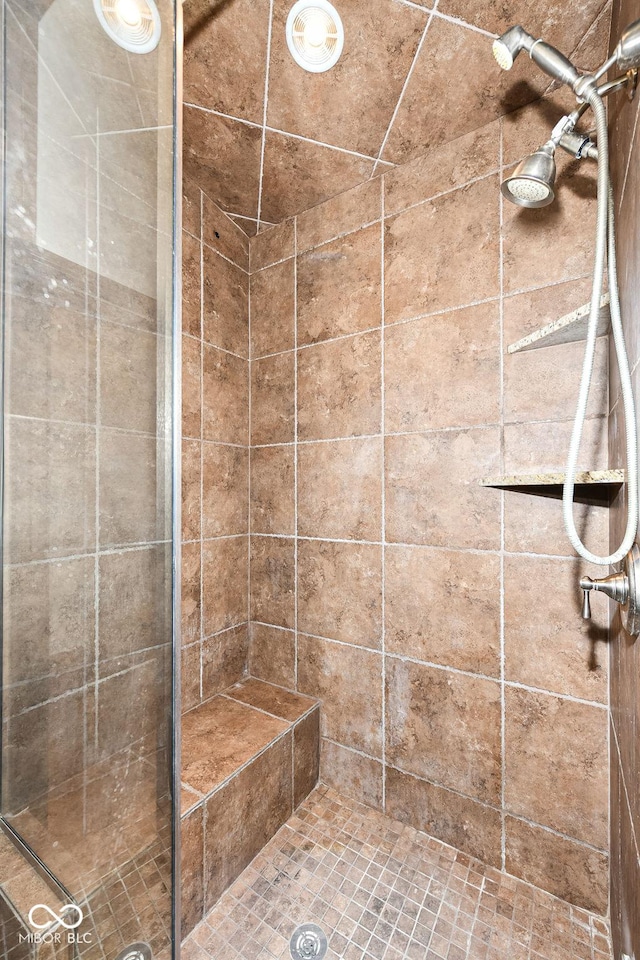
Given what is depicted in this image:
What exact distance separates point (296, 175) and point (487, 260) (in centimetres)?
76

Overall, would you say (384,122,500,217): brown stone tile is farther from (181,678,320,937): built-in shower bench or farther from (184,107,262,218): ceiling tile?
(181,678,320,937): built-in shower bench

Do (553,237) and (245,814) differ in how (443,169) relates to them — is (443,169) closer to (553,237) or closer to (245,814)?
(553,237)

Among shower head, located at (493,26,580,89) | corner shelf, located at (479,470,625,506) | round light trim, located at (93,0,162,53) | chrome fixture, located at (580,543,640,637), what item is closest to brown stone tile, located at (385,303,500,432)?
corner shelf, located at (479,470,625,506)

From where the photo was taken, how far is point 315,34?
1041 millimetres

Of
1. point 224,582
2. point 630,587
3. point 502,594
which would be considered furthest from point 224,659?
point 630,587

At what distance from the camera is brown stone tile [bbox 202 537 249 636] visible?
5.02ft

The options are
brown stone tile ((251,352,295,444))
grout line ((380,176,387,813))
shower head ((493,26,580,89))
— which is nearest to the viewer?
shower head ((493,26,580,89))

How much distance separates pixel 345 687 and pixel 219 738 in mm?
453

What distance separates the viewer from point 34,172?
27.3 inches

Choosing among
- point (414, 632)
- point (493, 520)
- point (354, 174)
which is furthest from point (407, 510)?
point (354, 174)

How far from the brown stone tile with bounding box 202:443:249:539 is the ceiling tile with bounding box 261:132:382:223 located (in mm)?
971

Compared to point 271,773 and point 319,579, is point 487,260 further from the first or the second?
point 271,773

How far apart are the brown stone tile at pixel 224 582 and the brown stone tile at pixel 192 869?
0.58m

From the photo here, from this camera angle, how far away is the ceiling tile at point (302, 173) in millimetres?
1339
